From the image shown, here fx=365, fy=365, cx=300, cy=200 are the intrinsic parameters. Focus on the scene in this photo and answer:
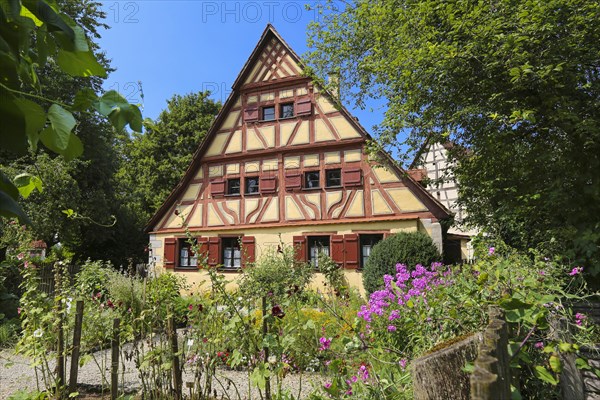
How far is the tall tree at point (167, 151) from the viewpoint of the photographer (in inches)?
869

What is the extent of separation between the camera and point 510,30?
5.68m

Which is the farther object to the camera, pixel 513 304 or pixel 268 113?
pixel 268 113

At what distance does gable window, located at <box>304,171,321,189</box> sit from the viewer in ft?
37.3

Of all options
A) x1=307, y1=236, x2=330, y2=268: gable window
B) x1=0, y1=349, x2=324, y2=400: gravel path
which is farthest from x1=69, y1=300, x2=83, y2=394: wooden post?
x1=307, y1=236, x2=330, y2=268: gable window

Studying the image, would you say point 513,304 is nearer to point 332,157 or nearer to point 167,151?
point 332,157

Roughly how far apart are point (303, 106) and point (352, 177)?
283cm

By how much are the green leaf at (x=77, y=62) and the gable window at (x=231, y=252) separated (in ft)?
37.3

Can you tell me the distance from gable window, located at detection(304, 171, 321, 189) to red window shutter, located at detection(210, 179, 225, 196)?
287 centimetres

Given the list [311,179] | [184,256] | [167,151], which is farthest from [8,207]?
[167,151]

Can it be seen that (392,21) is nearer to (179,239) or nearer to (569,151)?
(569,151)

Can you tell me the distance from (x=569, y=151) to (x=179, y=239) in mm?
11111

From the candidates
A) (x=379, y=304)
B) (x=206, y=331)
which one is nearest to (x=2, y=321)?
(x=206, y=331)

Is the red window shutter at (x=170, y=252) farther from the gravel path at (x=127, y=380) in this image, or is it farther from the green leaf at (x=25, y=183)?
the green leaf at (x=25, y=183)

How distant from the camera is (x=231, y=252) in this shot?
1200 cm
